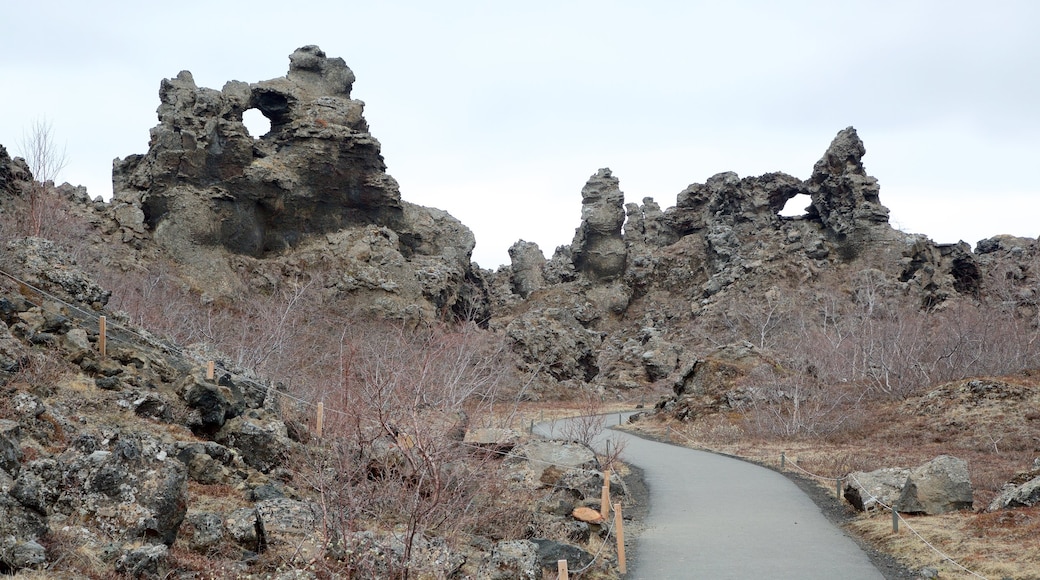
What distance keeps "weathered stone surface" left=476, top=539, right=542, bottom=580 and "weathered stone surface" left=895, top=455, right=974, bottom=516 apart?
304 inches

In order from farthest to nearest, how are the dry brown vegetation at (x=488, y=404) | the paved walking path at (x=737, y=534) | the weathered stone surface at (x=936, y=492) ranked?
the weathered stone surface at (x=936, y=492)
the paved walking path at (x=737, y=534)
the dry brown vegetation at (x=488, y=404)

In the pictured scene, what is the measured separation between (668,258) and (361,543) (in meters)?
78.3

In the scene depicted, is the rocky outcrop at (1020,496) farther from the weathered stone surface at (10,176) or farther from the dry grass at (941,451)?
the weathered stone surface at (10,176)

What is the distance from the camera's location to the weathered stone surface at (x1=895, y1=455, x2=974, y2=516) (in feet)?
43.0

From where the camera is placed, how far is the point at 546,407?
4362 cm

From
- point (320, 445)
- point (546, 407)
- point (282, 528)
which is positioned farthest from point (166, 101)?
point (282, 528)

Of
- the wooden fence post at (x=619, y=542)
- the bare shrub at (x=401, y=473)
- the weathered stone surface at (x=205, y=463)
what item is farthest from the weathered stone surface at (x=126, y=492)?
the wooden fence post at (x=619, y=542)

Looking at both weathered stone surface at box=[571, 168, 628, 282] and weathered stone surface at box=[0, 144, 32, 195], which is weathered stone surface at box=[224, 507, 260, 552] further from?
weathered stone surface at box=[571, 168, 628, 282]

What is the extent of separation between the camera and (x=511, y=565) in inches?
336

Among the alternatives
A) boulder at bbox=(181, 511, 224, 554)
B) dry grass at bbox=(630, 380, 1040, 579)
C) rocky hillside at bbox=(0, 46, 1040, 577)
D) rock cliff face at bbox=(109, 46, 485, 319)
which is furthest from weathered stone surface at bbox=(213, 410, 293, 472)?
rock cliff face at bbox=(109, 46, 485, 319)

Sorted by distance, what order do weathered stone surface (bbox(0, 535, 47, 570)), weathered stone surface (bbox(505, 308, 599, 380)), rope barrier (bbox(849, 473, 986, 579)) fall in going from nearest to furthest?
weathered stone surface (bbox(0, 535, 47, 570)), rope barrier (bbox(849, 473, 986, 579)), weathered stone surface (bbox(505, 308, 599, 380))

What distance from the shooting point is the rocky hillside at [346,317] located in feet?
26.2

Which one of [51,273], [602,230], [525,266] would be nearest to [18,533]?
[51,273]

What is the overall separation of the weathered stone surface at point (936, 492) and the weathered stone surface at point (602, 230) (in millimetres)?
69043
